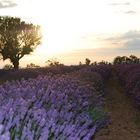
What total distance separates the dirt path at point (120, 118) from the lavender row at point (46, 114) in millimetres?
717

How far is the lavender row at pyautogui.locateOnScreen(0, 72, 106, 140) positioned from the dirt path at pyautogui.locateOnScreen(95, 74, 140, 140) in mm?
717

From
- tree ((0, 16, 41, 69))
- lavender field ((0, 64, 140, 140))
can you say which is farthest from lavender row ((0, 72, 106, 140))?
tree ((0, 16, 41, 69))

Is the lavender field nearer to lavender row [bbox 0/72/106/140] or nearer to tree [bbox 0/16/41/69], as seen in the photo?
lavender row [bbox 0/72/106/140]

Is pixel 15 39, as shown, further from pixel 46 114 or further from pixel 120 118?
pixel 46 114

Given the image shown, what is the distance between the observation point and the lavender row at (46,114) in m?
5.14

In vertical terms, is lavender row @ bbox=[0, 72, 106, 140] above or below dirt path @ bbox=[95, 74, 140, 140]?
above

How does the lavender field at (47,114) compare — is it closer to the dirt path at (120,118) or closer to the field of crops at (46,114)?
the field of crops at (46,114)

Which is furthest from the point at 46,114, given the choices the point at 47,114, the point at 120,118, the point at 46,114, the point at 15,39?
the point at 15,39

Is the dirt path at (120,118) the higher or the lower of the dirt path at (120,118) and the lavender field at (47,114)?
the lower

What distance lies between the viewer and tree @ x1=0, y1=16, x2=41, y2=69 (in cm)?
4522

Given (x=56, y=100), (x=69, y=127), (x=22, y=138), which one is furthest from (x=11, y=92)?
(x=22, y=138)

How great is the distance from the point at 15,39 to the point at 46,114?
39.9m

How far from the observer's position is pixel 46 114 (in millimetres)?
6066

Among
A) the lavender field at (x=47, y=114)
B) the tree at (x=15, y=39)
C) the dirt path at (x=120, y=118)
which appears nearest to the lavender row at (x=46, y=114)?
the lavender field at (x=47, y=114)
